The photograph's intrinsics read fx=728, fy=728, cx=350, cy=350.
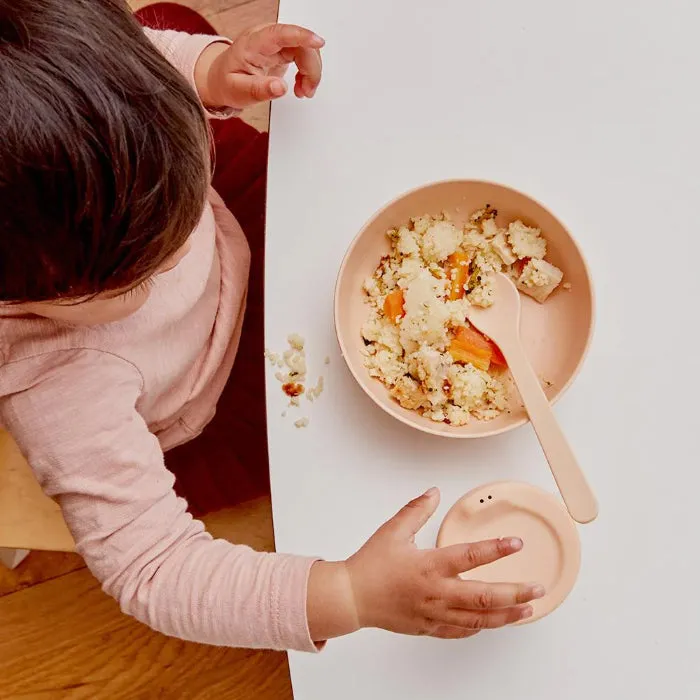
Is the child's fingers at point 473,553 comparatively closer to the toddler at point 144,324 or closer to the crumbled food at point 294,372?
the toddler at point 144,324

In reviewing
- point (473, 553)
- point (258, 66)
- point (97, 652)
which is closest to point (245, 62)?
point (258, 66)

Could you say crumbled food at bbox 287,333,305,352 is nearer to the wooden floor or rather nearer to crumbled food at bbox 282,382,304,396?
crumbled food at bbox 282,382,304,396

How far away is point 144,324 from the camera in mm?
683

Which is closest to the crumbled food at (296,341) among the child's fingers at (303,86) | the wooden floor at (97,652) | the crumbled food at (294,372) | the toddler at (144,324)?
the crumbled food at (294,372)

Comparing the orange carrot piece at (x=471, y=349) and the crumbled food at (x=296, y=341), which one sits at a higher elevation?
the orange carrot piece at (x=471, y=349)

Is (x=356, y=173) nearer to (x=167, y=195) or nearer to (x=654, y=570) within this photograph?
(x=167, y=195)

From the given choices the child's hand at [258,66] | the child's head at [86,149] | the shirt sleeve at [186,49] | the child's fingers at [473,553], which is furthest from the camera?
the shirt sleeve at [186,49]

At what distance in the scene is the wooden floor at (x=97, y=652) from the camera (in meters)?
1.22

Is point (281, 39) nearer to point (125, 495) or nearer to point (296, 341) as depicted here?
point (296, 341)

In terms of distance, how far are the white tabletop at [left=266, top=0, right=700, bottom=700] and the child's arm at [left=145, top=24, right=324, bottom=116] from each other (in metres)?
0.02

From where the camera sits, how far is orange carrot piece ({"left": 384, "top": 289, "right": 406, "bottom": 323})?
25.0 inches

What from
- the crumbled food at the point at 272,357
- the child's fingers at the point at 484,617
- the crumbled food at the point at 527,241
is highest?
the crumbled food at the point at 527,241

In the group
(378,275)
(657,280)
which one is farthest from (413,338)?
(657,280)

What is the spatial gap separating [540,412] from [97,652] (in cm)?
101
